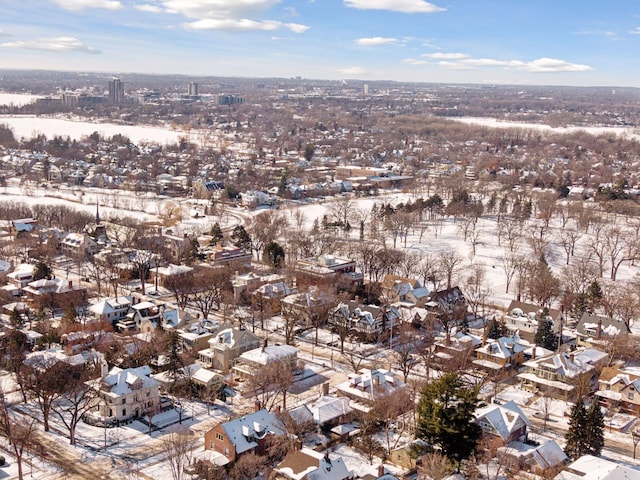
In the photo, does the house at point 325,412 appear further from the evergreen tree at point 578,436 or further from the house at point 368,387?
the evergreen tree at point 578,436

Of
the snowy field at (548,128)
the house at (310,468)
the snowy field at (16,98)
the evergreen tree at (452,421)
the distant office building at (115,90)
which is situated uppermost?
the distant office building at (115,90)

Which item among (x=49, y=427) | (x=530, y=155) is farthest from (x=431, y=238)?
(x=530, y=155)

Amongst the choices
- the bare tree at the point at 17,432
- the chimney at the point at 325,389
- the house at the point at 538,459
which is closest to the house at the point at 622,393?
the house at the point at 538,459

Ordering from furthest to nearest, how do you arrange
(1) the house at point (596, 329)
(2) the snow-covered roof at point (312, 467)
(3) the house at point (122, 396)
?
1. (1) the house at point (596, 329)
2. (3) the house at point (122, 396)
3. (2) the snow-covered roof at point (312, 467)

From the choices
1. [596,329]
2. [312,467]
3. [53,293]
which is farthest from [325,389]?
[53,293]

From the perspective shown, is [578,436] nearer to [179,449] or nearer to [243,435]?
[243,435]

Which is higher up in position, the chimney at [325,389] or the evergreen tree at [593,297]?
the evergreen tree at [593,297]
